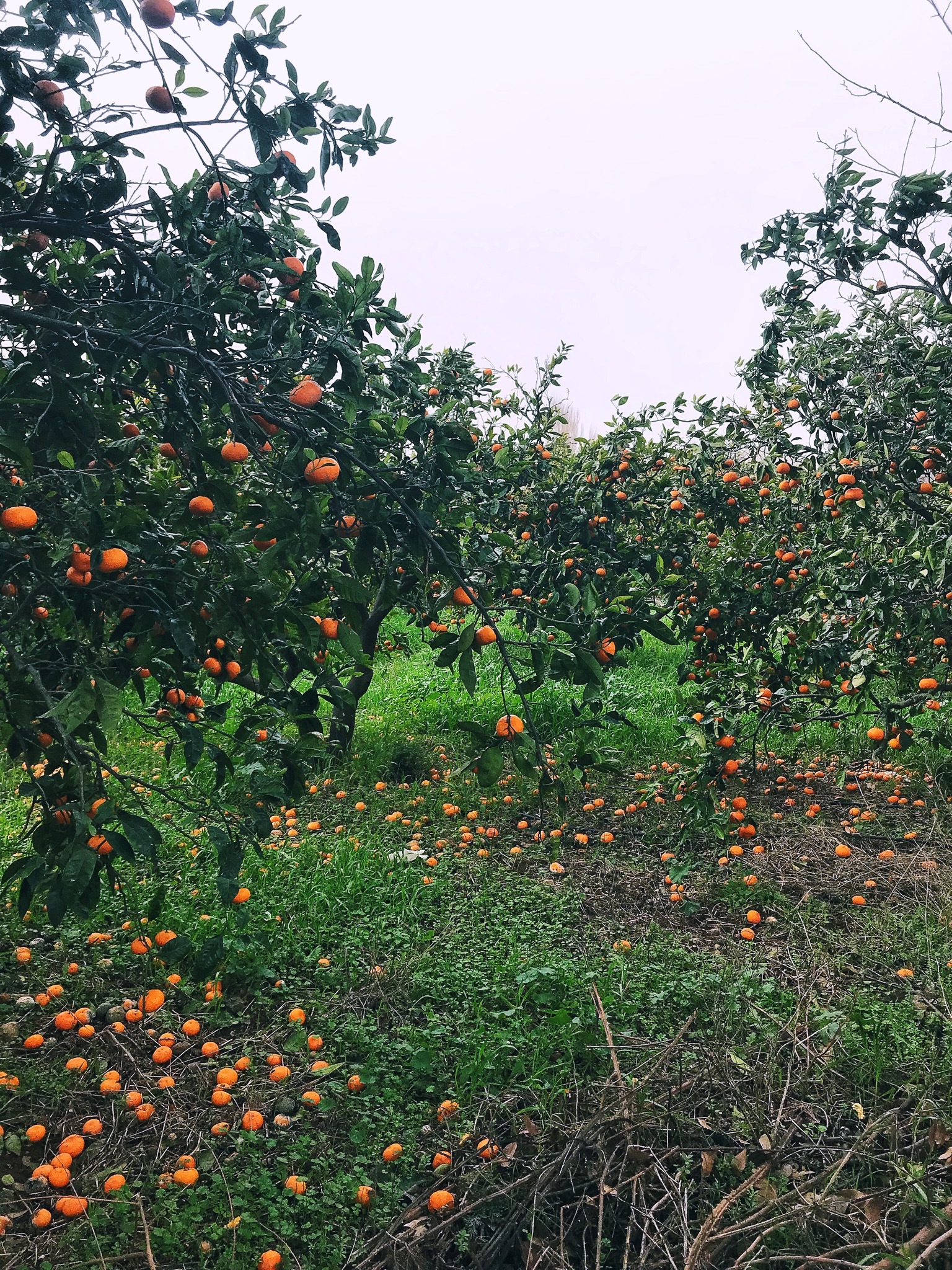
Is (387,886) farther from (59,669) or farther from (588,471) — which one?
(588,471)

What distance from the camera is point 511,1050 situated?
2402 mm

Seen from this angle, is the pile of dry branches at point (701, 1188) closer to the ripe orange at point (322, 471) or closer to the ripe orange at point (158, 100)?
the ripe orange at point (322, 471)

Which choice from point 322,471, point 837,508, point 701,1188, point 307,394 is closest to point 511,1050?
point 701,1188

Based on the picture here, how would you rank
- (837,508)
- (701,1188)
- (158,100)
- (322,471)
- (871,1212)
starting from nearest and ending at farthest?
(871,1212), (322,471), (701,1188), (158,100), (837,508)

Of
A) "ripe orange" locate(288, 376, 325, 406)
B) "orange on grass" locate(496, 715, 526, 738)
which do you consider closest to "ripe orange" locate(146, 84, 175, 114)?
"ripe orange" locate(288, 376, 325, 406)

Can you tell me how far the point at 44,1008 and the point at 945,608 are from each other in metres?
3.40

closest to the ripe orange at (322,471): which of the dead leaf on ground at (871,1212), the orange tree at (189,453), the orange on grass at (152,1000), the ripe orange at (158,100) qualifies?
the orange tree at (189,453)

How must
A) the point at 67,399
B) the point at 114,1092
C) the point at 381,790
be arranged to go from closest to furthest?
the point at 67,399
the point at 114,1092
the point at 381,790

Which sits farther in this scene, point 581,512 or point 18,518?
point 581,512

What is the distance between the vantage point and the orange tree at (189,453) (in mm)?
1696

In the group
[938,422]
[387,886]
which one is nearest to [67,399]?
[387,886]

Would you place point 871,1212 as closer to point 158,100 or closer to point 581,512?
point 158,100

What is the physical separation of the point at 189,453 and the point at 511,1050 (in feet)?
6.00

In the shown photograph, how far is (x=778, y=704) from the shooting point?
3.55m
